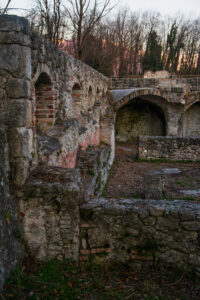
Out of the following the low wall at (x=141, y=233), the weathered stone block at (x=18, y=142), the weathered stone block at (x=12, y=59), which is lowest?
the low wall at (x=141, y=233)

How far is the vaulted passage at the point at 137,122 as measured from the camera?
54.7 ft

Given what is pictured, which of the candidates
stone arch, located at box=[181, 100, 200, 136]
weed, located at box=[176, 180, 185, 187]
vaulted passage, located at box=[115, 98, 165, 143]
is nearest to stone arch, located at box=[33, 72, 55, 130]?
weed, located at box=[176, 180, 185, 187]

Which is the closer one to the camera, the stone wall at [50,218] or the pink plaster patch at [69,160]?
the stone wall at [50,218]

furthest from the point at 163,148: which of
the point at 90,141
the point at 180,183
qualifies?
the point at 90,141

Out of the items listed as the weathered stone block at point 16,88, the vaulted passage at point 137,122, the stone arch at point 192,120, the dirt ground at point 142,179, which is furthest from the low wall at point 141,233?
the stone arch at point 192,120

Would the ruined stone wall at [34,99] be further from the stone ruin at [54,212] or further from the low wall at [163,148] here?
the low wall at [163,148]

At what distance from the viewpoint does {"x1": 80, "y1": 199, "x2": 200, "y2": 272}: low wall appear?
2.71m

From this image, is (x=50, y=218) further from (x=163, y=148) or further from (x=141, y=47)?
(x=141, y=47)

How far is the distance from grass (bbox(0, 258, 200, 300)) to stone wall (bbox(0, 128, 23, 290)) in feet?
0.45

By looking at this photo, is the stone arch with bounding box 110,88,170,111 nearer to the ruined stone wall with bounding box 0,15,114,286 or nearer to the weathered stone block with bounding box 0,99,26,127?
the ruined stone wall with bounding box 0,15,114,286

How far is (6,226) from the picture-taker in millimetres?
2465

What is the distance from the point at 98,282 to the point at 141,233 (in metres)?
0.71

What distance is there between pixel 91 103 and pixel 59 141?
22.8ft

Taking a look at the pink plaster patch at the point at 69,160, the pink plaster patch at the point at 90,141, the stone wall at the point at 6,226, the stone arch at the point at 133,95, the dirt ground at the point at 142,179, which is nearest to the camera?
the stone wall at the point at 6,226
